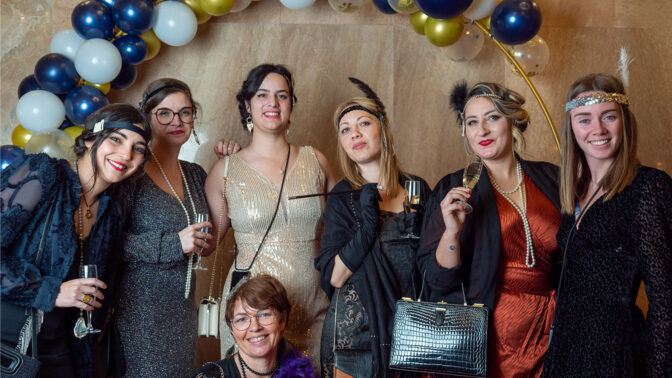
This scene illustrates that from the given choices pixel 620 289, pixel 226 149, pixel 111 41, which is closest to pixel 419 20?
pixel 226 149

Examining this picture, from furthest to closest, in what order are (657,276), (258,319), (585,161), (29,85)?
(29,85)
(258,319)
(585,161)
(657,276)

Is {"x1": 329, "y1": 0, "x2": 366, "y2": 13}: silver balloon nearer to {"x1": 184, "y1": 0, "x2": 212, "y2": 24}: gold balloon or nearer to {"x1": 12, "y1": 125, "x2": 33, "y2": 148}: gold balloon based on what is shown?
{"x1": 184, "y1": 0, "x2": 212, "y2": 24}: gold balloon

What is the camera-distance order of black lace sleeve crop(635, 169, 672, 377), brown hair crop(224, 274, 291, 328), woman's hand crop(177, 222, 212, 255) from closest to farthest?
black lace sleeve crop(635, 169, 672, 377)
brown hair crop(224, 274, 291, 328)
woman's hand crop(177, 222, 212, 255)

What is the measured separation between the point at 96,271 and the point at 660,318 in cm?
204

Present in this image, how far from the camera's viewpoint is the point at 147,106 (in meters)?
3.37

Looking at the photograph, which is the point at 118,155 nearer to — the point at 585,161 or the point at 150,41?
the point at 150,41

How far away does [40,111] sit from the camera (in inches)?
143

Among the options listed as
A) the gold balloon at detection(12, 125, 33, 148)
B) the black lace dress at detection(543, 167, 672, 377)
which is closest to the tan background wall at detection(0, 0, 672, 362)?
the gold balloon at detection(12, 125, 33, 148)

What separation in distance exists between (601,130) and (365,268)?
111 centimetres

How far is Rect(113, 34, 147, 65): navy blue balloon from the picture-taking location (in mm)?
3846

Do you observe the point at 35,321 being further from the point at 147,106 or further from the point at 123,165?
the point at 147,106

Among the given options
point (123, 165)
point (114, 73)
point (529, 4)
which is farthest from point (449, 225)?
point (114, 73)

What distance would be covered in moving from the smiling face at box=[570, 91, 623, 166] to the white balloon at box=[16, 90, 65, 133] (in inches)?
106

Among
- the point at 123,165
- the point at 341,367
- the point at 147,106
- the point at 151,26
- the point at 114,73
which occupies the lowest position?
the point at 341,367
